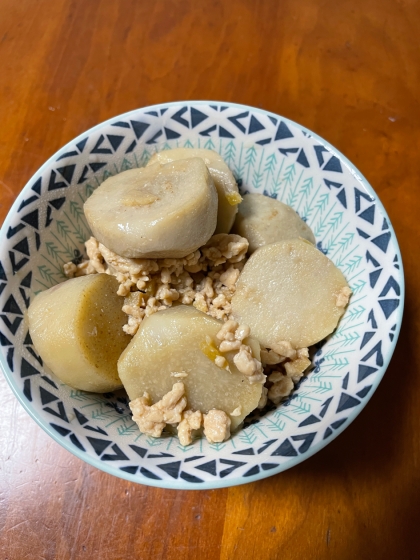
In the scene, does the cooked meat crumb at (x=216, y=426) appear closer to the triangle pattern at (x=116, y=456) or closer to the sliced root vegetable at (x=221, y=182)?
the triangle pattern at (x=116, y=456)

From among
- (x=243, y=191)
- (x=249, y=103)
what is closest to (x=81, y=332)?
(x=243, y=191)

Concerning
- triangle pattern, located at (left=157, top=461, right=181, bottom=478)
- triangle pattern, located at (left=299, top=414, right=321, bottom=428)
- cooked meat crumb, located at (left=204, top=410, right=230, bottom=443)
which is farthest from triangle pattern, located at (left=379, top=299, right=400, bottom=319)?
triangle pattern, located at (left=157, top=461, right=181, bottom=478)

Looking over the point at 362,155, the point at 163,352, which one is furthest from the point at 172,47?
the point at 163,352

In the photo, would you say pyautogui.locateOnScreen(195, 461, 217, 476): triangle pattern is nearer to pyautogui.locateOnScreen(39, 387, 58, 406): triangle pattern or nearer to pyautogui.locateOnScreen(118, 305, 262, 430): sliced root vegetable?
pyautogui.locateOnScreen(118, 305, 262, 430): sliced root vegetable

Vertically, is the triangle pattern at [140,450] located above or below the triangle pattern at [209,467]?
below

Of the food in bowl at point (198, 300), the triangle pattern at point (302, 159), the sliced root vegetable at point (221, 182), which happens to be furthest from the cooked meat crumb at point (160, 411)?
the triangle pattern at point (302, 159)

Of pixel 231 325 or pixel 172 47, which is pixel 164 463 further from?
pixel 172 47

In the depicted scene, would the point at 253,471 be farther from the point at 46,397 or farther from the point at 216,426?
the point at 46,397
